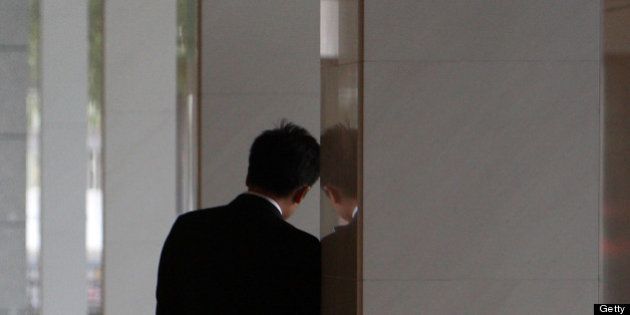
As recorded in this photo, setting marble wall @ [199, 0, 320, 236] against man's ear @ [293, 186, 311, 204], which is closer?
man's ear @ [293, 186, 311, 204]

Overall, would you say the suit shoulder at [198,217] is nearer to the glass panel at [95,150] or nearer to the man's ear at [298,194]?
the man's ear at [298,194]

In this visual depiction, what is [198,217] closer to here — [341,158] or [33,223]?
[341,158]

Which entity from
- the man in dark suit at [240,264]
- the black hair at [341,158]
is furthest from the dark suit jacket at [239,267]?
the black hair at [341,158]

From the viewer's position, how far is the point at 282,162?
19.9ft

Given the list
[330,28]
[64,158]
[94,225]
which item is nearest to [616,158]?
[330,28]

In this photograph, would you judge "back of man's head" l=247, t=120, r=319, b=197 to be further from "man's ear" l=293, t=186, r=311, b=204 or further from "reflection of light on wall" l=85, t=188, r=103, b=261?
"reflection of light on wall" l=85, t=188, r=103, b=261

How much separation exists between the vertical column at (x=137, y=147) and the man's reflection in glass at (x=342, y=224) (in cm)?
707

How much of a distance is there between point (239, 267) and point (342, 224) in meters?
0.63

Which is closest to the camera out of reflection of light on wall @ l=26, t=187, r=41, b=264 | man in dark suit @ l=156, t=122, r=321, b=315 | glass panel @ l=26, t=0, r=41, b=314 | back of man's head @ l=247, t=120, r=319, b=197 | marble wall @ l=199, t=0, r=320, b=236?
man in dark suit @ l=156, t=122, r=321, b=315

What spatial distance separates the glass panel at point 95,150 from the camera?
1402cm

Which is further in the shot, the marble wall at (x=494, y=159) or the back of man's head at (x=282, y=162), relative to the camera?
the back of man's head at (x=282, y=162)

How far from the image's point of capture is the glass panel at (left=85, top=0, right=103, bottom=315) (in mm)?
14016

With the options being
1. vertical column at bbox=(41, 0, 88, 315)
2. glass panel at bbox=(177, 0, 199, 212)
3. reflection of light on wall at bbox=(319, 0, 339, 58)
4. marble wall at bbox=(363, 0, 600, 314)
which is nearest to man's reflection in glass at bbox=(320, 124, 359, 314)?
marble wall at bbox=(363, 0, 600, 314)

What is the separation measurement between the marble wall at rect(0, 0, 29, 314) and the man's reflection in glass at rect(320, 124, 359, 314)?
30.5ft
